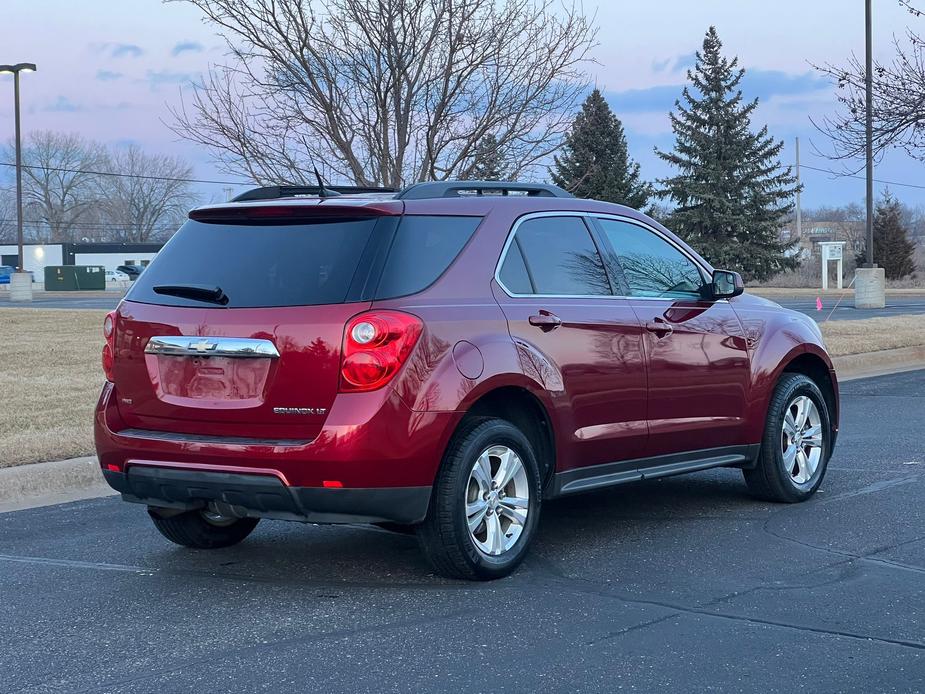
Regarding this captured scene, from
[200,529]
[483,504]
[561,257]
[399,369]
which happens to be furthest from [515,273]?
[200,529]

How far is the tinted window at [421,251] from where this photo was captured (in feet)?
17.2

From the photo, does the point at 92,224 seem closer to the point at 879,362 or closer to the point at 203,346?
the point at 879,362

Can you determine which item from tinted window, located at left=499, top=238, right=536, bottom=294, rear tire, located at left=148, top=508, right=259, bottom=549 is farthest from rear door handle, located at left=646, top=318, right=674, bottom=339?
rear tire, located at left=148, top=508, right=259, bottom=549

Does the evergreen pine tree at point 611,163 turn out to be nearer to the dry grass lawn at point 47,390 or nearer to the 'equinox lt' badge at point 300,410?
the dry grass lawn at point 47,390

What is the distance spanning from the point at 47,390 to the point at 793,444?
778cm

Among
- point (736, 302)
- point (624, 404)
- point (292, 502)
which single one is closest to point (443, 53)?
point (736, 302)

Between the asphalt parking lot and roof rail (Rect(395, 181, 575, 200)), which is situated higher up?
roof rail (Rect(395, 181, 575, 200))

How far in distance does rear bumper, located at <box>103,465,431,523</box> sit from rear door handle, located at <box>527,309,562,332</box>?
1046mm

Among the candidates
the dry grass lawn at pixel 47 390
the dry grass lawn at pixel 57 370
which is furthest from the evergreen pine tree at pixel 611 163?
the dry grass lawn at pixel 47 390

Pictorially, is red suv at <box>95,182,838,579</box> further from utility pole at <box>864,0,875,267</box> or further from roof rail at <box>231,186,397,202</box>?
utility pole at <box>864,0,875,267</box>

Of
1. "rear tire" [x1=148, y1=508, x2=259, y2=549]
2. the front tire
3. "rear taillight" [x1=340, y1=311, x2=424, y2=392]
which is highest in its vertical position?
"rear taillight" [x1=340, y1=311, x2=424, y2=392]

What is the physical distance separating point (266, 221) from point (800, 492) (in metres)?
3.73

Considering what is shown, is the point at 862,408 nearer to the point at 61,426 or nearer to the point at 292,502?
the point at 61,426

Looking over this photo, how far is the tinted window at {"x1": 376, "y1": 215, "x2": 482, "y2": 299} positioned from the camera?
17.2 feet
